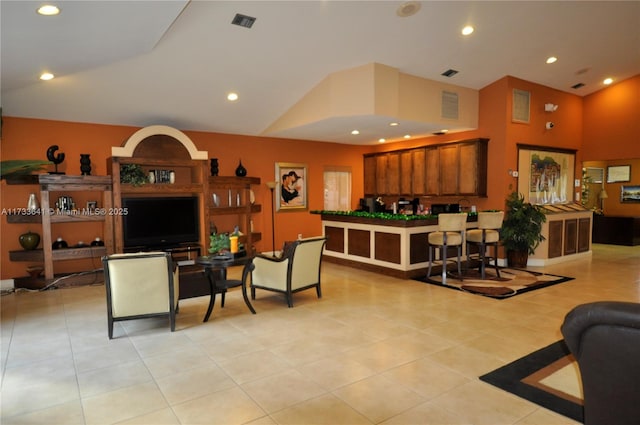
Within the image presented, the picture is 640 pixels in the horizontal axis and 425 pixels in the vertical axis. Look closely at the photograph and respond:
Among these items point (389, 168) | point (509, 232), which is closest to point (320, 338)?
point (509, 232)

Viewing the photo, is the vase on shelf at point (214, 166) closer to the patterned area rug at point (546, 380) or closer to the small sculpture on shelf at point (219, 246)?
the small sculpture on shelf at point (219, 246)

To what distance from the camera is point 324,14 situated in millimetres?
4852

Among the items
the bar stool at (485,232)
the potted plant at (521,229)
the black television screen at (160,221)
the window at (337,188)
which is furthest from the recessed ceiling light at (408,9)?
the window at (337,188)

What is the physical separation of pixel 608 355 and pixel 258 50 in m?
5.22

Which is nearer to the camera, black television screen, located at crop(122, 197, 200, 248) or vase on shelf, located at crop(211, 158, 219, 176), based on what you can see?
black television screen, located at crop(122, 197, 200, 248)

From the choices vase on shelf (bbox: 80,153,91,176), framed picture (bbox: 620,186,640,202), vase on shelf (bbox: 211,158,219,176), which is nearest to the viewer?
vase on shelf (bbox: 80,153,91,176)

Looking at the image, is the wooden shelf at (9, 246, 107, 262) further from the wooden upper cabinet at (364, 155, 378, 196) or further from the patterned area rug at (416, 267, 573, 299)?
the wooden upper cabinet at (364, 155, 378, 196)

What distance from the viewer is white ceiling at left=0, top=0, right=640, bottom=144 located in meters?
4.01

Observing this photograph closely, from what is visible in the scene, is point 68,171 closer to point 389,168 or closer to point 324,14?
point 324,14

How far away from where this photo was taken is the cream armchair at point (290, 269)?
15.9 ft

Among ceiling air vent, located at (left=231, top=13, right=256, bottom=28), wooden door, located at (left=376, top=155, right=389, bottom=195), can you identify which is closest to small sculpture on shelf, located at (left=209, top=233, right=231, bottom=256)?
ceiling air vent, located at (left=231, top=13, right=256, bottom=28)

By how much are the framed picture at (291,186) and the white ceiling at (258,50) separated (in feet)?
5.04

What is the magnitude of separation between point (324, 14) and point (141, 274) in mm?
3741

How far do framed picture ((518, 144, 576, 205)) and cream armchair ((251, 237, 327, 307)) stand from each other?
4948 millimetres
